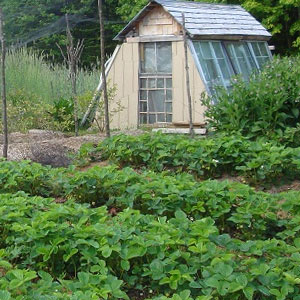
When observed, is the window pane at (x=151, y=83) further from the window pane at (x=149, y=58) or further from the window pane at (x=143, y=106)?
the window pane at (x=143, y=106)

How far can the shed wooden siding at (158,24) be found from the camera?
1280 centimetres

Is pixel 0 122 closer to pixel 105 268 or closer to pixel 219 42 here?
pixel 219 42

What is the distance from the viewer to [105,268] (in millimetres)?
4090

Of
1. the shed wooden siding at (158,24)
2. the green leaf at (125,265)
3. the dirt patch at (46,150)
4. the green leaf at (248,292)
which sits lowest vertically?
the green leaf at (248,292)

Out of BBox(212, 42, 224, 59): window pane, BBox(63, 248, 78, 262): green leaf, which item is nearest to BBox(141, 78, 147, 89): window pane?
BBox(212, 42, 224, 59): window pane

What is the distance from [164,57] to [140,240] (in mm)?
9053

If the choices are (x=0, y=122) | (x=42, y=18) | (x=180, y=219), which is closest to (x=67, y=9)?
(x=42, y=18)

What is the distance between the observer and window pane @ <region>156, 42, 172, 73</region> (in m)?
13.0

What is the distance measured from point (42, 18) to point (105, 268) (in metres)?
26.2

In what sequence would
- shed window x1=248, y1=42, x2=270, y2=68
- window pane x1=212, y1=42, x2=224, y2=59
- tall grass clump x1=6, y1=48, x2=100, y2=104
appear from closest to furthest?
window pane x1=212, y1=42, x2=224, y2=59
shed window x1=248, y1=42, x2=270, y2=68
tall grass clump x1=6, y1=48, x2=100, y2=104

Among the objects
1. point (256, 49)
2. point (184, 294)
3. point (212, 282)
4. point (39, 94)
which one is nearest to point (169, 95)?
point (256, 49)

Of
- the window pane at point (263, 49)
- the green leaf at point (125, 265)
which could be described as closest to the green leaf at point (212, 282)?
the green leaf at point (125, 265)

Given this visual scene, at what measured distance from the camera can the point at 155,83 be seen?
13234 mm

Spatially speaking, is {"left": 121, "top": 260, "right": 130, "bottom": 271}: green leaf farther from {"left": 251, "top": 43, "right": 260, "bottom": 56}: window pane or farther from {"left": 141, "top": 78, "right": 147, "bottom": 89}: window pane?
{"left": 251, "top": 43, "right": 260, "bottom": 56}: window pane
